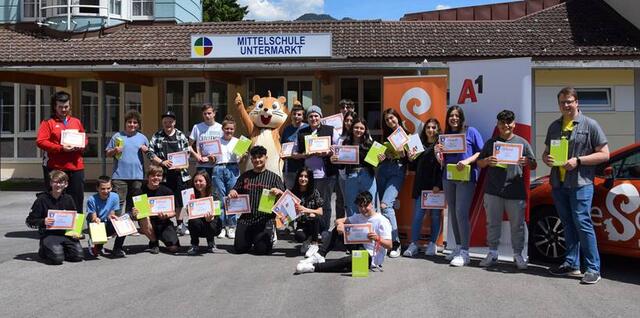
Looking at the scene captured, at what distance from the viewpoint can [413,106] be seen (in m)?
8.40

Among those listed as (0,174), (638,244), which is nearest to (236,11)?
(0,174)

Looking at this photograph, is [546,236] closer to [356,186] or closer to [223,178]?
[356,186]

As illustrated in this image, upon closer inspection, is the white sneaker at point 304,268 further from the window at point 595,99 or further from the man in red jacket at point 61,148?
the window at point 595,99

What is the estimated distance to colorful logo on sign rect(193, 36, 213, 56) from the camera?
14719mm

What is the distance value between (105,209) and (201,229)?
121 centimetres

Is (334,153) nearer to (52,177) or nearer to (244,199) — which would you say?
(244,199)

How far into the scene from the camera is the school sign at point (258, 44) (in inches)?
580

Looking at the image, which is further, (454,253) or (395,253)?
(395,253)

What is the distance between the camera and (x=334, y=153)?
809 cm

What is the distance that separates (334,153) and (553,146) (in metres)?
2.77

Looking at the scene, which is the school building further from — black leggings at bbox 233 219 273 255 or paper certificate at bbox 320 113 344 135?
black leggings at bbox 233 219 273 255

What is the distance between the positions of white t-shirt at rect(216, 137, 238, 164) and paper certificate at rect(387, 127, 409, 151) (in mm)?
2375

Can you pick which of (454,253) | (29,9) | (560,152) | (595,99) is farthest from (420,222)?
(29,9)

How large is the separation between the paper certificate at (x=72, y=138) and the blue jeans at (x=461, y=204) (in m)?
4.97
